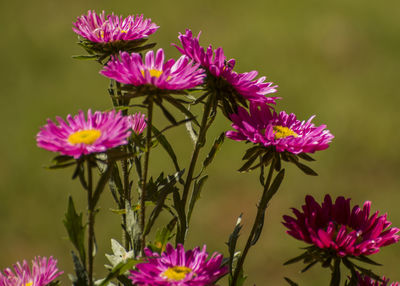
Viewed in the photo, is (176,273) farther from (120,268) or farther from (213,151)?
(213,151)

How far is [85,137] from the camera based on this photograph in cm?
61

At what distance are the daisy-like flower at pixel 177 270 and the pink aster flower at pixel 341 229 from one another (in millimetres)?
101

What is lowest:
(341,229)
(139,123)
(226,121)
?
(341,229)

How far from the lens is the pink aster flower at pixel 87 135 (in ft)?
1.94

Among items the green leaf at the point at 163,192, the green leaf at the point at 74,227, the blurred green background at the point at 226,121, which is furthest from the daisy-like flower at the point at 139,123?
the blurred green background at the point at 226,121

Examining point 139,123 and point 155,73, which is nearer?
point 155,73

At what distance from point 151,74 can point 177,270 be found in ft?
0.71

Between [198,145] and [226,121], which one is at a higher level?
[226,121]

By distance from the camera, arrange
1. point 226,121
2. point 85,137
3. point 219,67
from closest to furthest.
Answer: point 85,137, point 219,67, point 226,121

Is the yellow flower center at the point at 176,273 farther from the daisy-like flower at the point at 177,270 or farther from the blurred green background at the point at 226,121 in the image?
the blurred green background at the point at 226,121

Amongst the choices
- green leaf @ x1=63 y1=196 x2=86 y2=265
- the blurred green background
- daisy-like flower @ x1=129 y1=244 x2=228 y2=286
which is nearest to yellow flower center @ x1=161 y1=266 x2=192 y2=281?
daisy-like flower @ x1=129 y1=244 x2=228 y2=286

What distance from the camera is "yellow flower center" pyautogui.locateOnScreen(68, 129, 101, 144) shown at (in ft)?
1.98

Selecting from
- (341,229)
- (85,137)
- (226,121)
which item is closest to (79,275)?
(85,137)

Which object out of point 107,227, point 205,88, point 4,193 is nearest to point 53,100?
point 4,193
